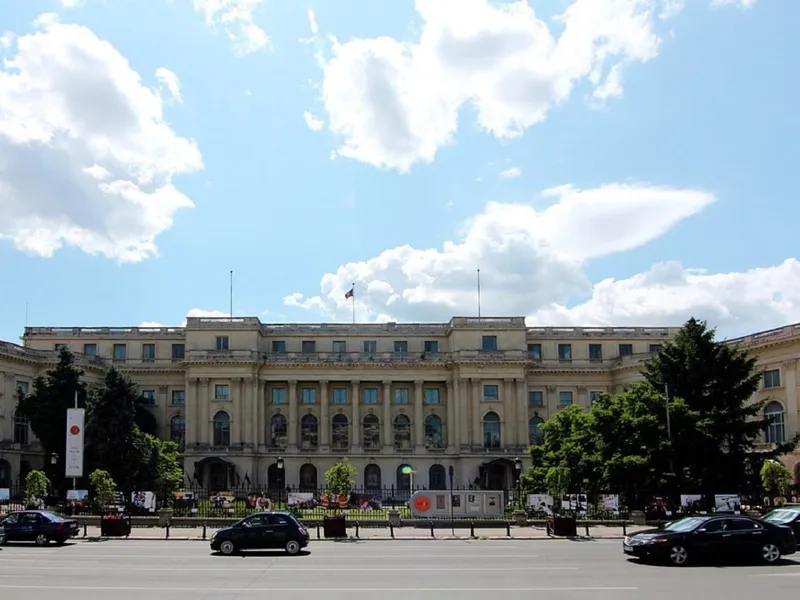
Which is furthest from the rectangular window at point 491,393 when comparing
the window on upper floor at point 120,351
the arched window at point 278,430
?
the window on upper floor at point 120,351

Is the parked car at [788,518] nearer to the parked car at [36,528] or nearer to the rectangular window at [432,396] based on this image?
the parked car at [36,528]

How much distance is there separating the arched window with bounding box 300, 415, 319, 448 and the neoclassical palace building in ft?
0.37

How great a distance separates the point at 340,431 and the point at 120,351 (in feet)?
85.6

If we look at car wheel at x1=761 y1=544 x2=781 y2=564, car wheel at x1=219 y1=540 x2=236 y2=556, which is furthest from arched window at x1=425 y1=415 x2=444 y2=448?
car wheel at x1=761 y1=544 x2=781 y2=564

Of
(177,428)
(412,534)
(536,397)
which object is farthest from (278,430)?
(412,534)

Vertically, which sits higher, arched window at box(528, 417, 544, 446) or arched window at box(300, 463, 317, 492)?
arched window at box(528, 417, 544, 446)

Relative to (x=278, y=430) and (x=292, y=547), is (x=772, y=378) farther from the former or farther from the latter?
(x=292, y=547)

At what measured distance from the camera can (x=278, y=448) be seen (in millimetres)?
98188

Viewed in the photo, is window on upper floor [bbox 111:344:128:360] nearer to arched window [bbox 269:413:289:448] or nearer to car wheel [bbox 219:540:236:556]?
arched window [bbox 269:413:289:448]

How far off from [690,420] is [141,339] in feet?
212

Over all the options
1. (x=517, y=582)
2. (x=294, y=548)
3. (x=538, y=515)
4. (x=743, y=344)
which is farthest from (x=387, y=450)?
(x=517, y=582)

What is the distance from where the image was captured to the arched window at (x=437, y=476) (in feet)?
319

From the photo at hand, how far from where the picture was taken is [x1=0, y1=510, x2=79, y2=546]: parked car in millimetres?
37844

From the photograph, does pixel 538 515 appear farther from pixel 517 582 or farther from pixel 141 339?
pixel 141 339
